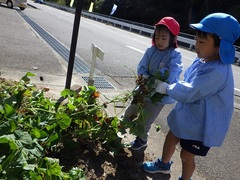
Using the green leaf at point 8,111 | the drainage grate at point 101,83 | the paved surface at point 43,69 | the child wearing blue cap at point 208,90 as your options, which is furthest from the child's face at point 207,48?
the drainage grate at point 101,83

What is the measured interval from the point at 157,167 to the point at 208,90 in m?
0.95

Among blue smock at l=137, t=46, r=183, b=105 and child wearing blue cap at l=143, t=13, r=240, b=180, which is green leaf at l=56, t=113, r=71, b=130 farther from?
blue smock at l=137, t=46, r=183, b=105

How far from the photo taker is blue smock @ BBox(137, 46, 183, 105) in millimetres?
2589

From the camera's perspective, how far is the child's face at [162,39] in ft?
8.48

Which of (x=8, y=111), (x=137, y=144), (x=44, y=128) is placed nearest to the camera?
(x=8, y=111)

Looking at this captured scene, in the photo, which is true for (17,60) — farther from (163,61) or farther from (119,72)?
(163,61)

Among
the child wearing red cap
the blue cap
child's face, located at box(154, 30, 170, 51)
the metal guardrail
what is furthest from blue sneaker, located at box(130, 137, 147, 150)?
the metal guardrail

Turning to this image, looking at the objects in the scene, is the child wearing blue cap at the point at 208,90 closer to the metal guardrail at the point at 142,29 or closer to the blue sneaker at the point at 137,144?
the blue sneaker at the point at 137,144

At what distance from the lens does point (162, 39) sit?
2604 millimetres

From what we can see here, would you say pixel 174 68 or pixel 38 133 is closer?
pixel 38 133

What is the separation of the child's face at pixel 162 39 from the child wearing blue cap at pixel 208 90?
43 centimetres

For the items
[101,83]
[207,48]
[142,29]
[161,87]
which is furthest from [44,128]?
[142,29]

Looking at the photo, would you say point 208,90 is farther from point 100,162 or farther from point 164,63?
point 100,162

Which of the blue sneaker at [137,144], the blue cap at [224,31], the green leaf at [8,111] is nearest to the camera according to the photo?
the green leaf at [8,111]
